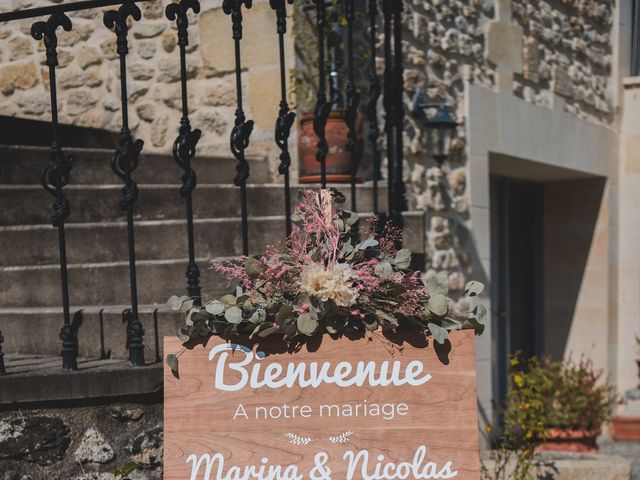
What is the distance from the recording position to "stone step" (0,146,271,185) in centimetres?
418

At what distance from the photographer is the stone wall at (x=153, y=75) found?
15.8ft

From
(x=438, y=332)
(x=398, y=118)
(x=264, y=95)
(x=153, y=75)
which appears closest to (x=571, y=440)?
(x=398, y=118)

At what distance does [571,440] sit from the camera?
562 cm

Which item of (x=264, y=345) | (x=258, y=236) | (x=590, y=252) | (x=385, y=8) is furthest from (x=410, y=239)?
(x=590, y=252)

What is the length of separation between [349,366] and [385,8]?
80.7 inches

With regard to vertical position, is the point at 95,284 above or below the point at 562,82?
below

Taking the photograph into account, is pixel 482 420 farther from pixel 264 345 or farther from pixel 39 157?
pixel 264 345

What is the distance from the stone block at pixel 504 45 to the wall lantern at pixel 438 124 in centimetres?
73

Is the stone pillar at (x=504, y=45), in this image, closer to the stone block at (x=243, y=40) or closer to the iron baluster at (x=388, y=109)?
the stone block at (x=243, y=40)

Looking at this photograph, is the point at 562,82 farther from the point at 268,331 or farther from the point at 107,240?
the point at 268,331

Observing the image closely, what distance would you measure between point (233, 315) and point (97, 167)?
7.95 feet

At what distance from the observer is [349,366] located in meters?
2.17

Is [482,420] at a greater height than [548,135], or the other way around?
[548,135]

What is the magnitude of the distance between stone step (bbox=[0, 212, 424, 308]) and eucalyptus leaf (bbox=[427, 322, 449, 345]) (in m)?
1.48
